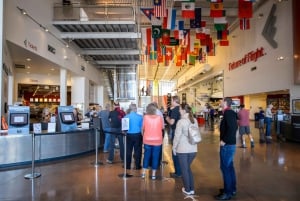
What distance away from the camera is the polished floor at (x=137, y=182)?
4609mm

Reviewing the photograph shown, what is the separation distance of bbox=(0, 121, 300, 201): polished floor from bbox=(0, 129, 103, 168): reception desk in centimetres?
46

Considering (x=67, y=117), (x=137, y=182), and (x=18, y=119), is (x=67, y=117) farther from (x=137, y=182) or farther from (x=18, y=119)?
(x=137, y=182)

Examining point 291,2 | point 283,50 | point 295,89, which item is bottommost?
point 295,89

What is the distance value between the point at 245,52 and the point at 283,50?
7036 millimetres

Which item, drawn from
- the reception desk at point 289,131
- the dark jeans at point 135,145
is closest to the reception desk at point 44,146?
the dark jeans at point 135,145

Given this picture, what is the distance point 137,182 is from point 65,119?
4.04 meters

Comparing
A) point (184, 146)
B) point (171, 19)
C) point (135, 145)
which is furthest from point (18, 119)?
point (171, 19)

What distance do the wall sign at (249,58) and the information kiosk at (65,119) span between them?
1438 centimetres

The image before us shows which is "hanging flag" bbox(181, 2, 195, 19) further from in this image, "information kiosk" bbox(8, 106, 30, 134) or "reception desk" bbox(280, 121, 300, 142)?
"information kiosk" bbox(8, 106, 30, 134)

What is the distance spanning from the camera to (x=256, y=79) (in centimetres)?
2039

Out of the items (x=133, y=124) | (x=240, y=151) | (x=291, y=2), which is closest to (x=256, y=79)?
(x=291, y=2)

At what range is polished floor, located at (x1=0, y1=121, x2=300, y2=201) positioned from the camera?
15.1 feet

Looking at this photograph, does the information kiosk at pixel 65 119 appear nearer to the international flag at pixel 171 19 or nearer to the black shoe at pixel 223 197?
the black shoe at pixel 223 197

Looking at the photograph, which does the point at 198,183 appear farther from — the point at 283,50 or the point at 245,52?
the point at 245,52
